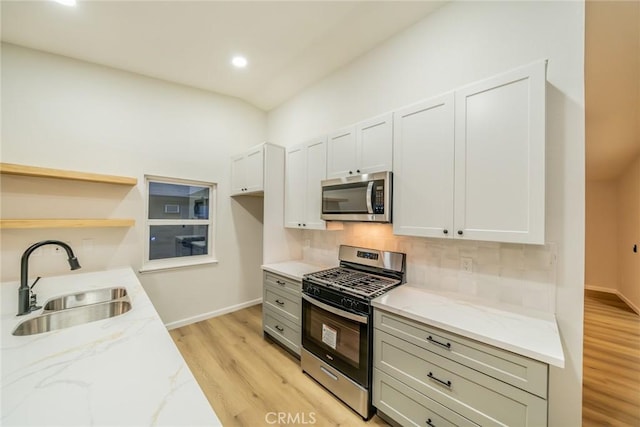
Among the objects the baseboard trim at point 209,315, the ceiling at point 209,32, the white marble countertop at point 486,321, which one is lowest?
the baseboard trim at point 209,315

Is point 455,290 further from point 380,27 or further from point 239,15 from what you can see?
point 239,15

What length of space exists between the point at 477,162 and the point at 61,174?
3.56 metres

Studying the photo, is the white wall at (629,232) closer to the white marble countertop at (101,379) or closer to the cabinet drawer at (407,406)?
the cabinet drawer at (407,406)

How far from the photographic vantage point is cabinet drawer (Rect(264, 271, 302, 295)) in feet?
8.05

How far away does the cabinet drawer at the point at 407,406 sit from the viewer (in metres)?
1.44

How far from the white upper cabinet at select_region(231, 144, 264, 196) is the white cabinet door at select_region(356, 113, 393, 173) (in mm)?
1322

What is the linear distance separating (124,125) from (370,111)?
2.80 meters

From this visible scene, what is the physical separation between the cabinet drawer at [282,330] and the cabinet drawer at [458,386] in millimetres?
978

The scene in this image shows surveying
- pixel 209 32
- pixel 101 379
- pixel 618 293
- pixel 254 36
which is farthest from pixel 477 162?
pixel 618 293

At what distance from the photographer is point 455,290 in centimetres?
192

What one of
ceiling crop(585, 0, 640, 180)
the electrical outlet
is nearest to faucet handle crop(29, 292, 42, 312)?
the electrical outlet

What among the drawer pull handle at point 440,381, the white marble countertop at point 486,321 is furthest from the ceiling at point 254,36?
the drawer pull handle at point 440,381

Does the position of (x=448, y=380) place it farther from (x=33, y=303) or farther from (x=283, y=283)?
(x=33, y=303)

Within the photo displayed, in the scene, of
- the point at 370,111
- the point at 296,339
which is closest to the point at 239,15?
the point at 370,111
